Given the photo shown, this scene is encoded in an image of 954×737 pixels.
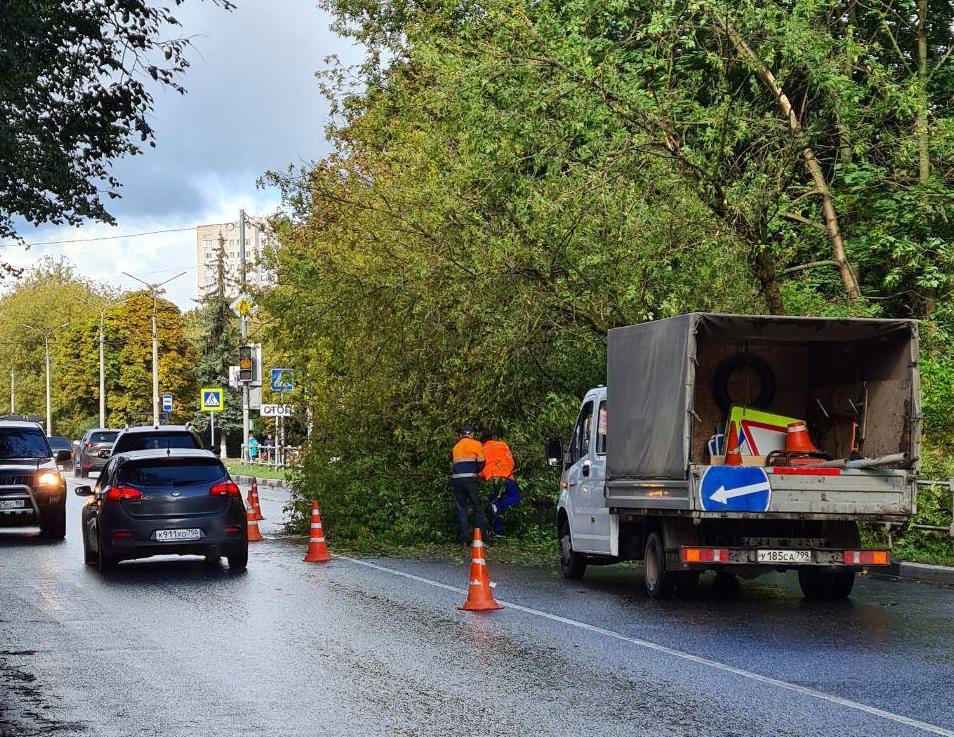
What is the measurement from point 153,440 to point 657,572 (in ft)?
A: 54.0

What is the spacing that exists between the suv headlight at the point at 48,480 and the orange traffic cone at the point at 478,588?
1269cm

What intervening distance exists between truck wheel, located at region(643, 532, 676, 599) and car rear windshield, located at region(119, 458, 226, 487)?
6.07 m

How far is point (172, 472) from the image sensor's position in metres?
18.7

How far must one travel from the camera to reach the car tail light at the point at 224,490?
18.6m

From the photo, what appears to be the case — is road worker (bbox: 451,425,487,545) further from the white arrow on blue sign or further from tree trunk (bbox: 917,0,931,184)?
tree trunk (bbox: 917,0,931,184)

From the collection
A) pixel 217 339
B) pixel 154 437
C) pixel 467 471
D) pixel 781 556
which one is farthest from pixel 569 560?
pixel 217 339

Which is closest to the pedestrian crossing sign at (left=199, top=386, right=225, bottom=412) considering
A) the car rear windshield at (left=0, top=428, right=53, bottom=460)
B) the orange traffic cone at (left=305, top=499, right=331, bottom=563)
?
the car rear windshield at (left=0, top=428, right=53, bottom=460)

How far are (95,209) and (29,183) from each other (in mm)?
1771

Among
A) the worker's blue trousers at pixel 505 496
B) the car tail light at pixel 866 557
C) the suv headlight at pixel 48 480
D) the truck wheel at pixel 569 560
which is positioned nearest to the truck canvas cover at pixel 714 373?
the car tail light at pixel 866 557

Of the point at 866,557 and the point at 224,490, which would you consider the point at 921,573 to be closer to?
the point at 866,557

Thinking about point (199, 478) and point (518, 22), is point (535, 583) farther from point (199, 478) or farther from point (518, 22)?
point (518, 22)

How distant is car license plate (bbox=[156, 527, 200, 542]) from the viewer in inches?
714

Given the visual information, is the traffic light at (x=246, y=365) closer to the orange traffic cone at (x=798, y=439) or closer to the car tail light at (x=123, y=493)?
the car tail light at (x=123, y=493)

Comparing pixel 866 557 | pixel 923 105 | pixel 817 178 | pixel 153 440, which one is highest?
pixel 923 105
